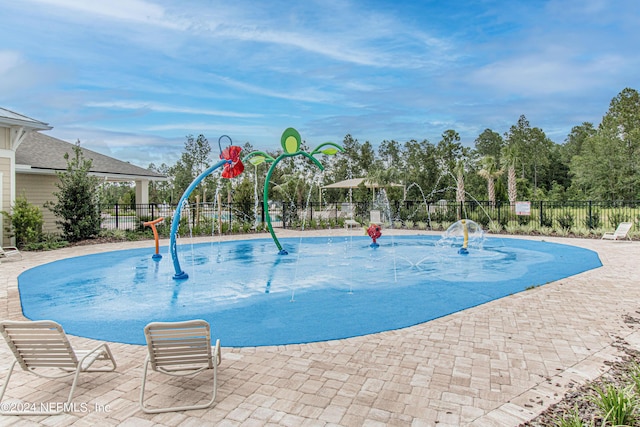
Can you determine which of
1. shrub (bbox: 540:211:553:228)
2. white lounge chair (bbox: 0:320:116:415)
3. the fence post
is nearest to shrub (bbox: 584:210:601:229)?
shrub (bbox: 540:211:553:228)

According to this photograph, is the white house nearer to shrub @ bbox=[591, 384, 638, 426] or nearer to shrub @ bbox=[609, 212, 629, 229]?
shrub @ bbox=[591, 384, 638, 426]

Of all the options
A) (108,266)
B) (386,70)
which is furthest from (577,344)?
(386,70)

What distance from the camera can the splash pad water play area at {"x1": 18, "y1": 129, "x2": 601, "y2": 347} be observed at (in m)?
6.05

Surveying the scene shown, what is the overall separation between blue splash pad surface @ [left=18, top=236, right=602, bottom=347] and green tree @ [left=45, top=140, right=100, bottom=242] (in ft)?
10.5

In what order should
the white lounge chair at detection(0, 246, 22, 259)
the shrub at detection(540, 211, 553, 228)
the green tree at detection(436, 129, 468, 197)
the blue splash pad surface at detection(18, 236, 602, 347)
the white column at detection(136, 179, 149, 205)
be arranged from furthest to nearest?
1. the green tree at detection(436, 129, 468, 197)
2. the white column at detection(136, 179, 149, 205)
3. the shrub at detection(540, 211, 553, 228)
4. the white lounge chair at detection(0, 246, 22, 259)
5. the blue splash pad surface at detection(18, 236, 602, 347)

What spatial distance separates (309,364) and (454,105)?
107 feet

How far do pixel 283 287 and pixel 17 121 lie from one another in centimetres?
1200

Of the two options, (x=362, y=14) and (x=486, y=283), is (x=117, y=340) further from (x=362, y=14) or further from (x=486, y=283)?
(x=362, y=14)

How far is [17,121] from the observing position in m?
13.4

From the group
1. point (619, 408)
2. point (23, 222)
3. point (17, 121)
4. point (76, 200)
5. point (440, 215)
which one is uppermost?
point (17, 121)

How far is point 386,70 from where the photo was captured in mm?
25000

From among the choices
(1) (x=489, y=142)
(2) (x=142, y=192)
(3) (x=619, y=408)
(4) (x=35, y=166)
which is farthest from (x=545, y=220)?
(1) (x=489, y=142)

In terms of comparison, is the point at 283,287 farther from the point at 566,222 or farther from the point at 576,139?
the point at 576,139

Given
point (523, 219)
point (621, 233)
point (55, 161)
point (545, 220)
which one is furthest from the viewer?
point (523, 219)
